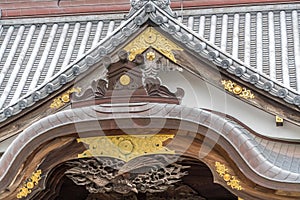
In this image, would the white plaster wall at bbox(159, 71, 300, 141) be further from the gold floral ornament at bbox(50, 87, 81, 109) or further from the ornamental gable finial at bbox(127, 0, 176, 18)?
the gold floral ornament at bbox(50, 87, 81, 109)

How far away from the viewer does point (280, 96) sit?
5637mm

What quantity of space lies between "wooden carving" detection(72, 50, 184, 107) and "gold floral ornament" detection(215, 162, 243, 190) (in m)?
0.62

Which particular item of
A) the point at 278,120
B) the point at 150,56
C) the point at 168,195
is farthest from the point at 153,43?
the point at 168,195

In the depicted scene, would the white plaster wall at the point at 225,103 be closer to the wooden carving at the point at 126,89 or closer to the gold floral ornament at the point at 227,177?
the wooden carving at the point at 126,89

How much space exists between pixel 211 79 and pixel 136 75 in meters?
0.76

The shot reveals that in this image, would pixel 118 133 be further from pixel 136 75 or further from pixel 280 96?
pixel 280 96

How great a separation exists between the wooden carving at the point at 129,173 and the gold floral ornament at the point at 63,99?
1.68 ft

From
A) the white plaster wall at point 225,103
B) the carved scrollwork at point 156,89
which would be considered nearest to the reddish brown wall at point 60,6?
the white plaster wall at point 225,103

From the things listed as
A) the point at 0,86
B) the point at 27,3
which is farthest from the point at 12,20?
the point at 0,86

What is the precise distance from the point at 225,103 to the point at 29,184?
5.97 feet

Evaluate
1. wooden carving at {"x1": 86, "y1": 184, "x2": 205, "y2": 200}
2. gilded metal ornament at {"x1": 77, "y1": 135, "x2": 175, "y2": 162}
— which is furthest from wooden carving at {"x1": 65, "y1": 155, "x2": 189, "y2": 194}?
wooden carving at {"x1": 86, "y1": 184, "x2": 205, "y2": 200}

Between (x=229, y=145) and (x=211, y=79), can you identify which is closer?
(x=229, y=145)

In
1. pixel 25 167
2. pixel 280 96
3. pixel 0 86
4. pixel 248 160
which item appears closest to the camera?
pixel 248 160

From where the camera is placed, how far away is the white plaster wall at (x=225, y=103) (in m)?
5.73
